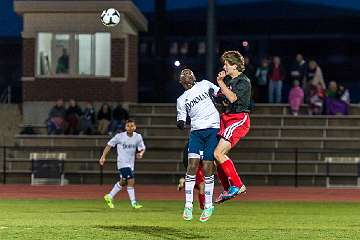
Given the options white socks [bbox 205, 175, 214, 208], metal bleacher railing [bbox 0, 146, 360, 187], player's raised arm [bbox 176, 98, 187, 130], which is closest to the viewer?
white socks [bbox 205, 175, 214, 208]

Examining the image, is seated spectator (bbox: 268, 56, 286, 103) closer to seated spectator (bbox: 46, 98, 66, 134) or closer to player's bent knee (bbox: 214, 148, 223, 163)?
seated spectator (bbox: 46, 98, 66, 134)

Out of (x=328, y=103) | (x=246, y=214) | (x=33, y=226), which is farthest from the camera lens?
(x=328, y=103)

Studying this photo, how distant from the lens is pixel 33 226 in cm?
1550

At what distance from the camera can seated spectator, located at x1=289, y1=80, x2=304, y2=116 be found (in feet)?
121

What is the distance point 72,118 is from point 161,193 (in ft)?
26.5

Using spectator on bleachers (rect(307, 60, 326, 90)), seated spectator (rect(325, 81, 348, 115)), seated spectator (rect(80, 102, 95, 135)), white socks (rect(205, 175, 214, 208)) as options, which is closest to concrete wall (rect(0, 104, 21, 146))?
seated spectator (rect(80, 102, 95, 135))

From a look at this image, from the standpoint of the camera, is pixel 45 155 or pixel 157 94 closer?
pixel 45 155

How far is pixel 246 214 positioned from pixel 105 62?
20.6 metres

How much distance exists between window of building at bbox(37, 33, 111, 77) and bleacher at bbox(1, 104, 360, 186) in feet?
9.69

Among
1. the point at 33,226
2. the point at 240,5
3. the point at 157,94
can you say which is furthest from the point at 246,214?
the point at 240,5

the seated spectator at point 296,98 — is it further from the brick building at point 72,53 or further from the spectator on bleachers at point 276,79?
the brick building at point 72,53

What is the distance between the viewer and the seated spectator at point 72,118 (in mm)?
36562

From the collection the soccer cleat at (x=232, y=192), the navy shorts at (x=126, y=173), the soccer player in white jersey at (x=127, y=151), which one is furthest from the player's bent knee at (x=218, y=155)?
the navy shorts at (x=126, y=173)

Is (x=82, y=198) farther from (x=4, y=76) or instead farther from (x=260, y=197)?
(x=4, y=76)
